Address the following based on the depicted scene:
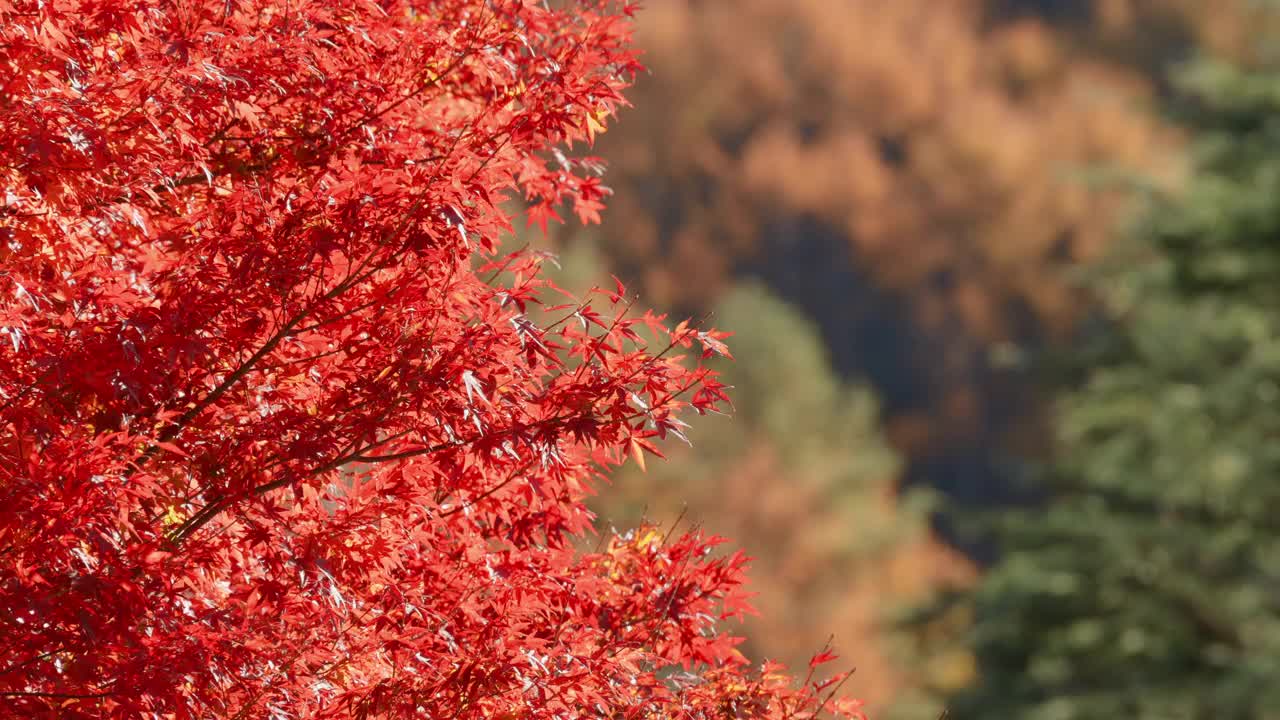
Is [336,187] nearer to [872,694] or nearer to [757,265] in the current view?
[872,694]

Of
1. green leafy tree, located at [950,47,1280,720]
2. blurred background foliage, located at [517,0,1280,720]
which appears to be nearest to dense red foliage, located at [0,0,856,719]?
blurred background foliage, located at [517,0,1280,720]

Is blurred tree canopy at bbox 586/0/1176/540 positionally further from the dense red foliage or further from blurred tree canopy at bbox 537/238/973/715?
the dense red foliage

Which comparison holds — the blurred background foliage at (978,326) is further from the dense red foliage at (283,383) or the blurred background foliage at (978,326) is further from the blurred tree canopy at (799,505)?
the dense red foliage at (283,383)

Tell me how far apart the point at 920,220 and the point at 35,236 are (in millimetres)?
75851

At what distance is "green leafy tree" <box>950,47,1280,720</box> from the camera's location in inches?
639

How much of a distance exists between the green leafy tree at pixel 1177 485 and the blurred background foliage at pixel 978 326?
39mm

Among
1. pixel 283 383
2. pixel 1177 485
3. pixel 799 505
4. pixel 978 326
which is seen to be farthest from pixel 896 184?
pixel 283 383

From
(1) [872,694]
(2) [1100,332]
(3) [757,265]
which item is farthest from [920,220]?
(2) [1100,332]

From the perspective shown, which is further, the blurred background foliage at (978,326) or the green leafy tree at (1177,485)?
the blurred background foliage at (978,326)

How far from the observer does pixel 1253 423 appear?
16578 mm

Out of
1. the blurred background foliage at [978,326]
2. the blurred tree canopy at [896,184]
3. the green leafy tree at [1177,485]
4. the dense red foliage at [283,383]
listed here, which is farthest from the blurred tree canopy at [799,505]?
the dense red foliage at [283,383]

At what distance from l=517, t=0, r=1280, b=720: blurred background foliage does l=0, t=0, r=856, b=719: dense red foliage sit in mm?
527

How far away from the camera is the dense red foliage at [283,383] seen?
392 cm

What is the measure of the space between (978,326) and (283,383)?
71.2 m
